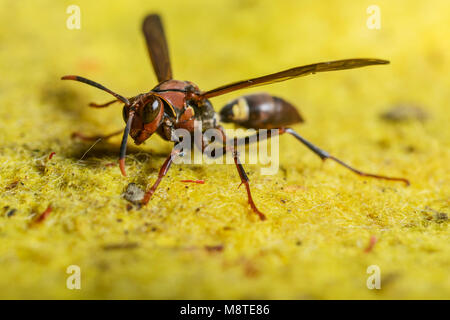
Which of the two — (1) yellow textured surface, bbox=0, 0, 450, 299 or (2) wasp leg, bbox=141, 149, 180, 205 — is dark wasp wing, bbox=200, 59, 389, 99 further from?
(1) yellow textured surface, bbox=0, 0, 450, 299

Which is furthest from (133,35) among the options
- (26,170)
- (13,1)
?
(26,170)

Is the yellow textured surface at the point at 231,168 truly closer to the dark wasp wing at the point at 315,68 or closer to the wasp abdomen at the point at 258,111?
the wasp abdomen at the point at 258,111

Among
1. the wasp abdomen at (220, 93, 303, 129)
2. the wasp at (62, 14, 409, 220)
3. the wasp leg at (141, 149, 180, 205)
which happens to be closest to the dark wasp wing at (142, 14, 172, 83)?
the wasp at (62, 14, 409, 220)

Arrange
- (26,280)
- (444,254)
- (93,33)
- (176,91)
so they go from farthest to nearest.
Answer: (93,33)
(176,91)
(444,254)
(26,280)

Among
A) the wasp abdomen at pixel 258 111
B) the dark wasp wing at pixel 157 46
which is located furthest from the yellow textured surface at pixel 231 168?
the dark wasp wing at pixel 157 46

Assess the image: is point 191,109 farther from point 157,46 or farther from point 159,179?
point 157,46
